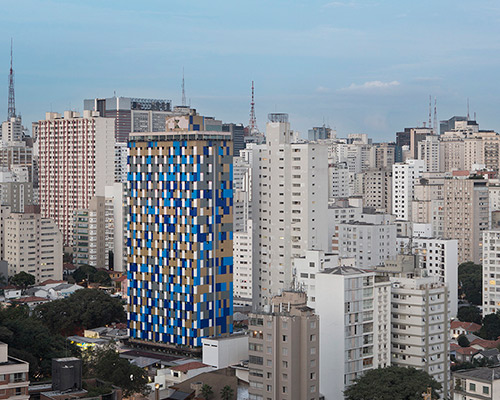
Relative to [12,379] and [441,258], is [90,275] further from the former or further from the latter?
[12,379]

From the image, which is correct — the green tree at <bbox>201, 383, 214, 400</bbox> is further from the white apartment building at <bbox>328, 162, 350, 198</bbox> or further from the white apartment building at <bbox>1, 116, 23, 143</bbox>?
the white apartment building at <bbox>1, 116, 23, 143</bbox>

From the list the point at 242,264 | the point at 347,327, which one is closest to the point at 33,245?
the point at 242,264

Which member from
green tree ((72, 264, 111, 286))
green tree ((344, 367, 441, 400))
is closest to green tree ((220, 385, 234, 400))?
green tree ((344, 367, 441, 400))

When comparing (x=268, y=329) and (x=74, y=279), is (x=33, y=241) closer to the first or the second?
(x=74, y=279)

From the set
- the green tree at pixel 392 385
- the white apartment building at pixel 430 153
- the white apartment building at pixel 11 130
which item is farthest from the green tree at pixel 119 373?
the white apartment building at pixel 11 130

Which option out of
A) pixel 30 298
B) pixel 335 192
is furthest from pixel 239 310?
pixel 335 192

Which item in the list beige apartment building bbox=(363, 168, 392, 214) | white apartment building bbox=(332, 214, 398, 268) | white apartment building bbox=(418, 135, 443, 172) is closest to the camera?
white apartment building bbox=(332, 214, 398, 268)
